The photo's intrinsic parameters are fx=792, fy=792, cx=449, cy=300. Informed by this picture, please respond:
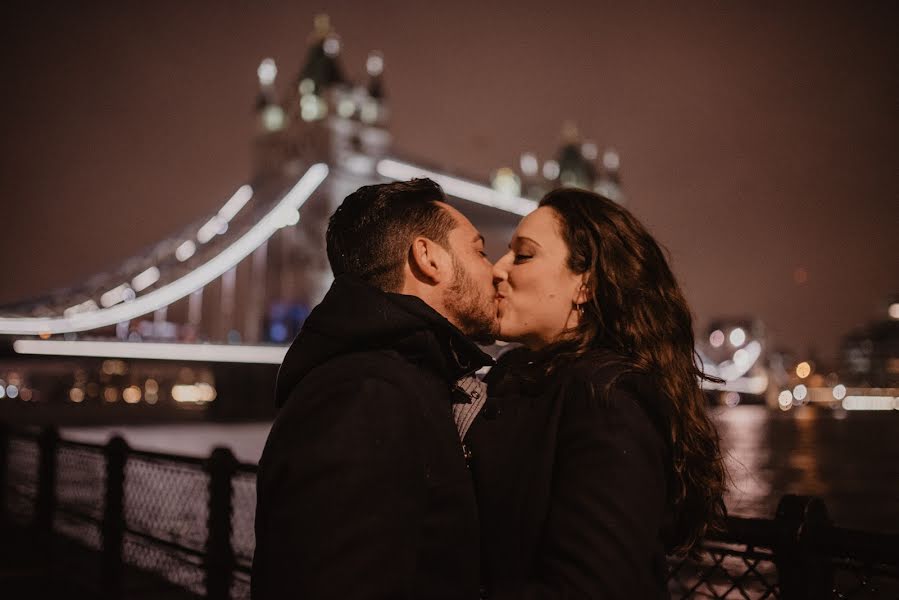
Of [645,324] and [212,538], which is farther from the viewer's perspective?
[212,538]

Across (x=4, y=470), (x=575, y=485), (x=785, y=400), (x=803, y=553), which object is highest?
(x=575, y=485)

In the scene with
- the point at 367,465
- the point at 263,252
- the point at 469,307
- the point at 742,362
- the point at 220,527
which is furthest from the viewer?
the point at 742,362

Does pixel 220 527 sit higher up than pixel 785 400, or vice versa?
pixel 220 527

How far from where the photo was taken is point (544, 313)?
168 centimetres

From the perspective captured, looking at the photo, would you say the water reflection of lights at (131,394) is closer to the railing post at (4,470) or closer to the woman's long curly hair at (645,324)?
the railing post at (4,470)

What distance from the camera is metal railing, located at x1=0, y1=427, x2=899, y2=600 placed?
6.27ft

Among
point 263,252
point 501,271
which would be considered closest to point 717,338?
point 263,252

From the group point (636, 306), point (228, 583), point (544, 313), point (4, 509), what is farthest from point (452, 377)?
point (4, 509)

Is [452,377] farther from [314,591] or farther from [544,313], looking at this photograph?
[314,591]

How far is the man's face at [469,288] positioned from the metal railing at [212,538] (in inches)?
30.7

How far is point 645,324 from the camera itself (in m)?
1.63

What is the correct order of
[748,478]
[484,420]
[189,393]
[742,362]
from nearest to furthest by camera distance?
[484,420] → [748,478] → [742,362] → [189,393]

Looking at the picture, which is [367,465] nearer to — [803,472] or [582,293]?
[582,293]

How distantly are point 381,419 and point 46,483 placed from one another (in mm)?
5861
